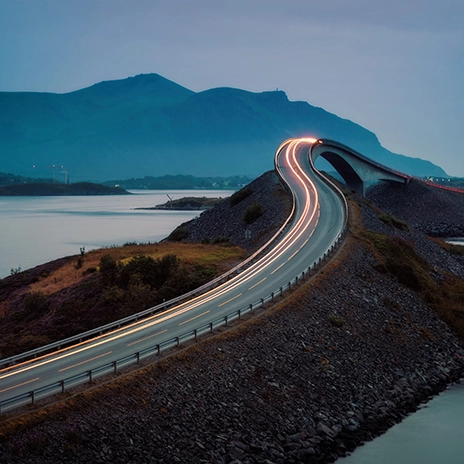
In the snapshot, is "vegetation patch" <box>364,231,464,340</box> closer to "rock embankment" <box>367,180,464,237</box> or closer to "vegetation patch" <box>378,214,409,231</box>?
"vegetation patch" <box>378,214,409,231</box>

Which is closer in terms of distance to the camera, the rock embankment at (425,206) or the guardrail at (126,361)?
the guardrail at (126,361)

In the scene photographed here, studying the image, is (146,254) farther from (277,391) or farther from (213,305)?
(277,391)

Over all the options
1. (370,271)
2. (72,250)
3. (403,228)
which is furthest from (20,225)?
(370,271)

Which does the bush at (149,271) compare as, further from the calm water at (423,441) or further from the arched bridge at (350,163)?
the arched bridge at (350,163)

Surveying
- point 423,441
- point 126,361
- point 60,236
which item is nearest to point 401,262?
point 423,441

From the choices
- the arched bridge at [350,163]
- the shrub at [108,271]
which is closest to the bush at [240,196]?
the arched bridge at [350,163]

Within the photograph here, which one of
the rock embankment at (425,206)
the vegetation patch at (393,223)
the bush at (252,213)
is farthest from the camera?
the rock embankment at (425,206)

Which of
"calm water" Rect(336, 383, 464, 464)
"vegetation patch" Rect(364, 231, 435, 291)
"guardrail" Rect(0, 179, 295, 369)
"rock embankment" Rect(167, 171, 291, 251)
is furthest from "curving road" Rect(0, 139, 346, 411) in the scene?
"calm water" Rect(336, 383, 464, 464)
